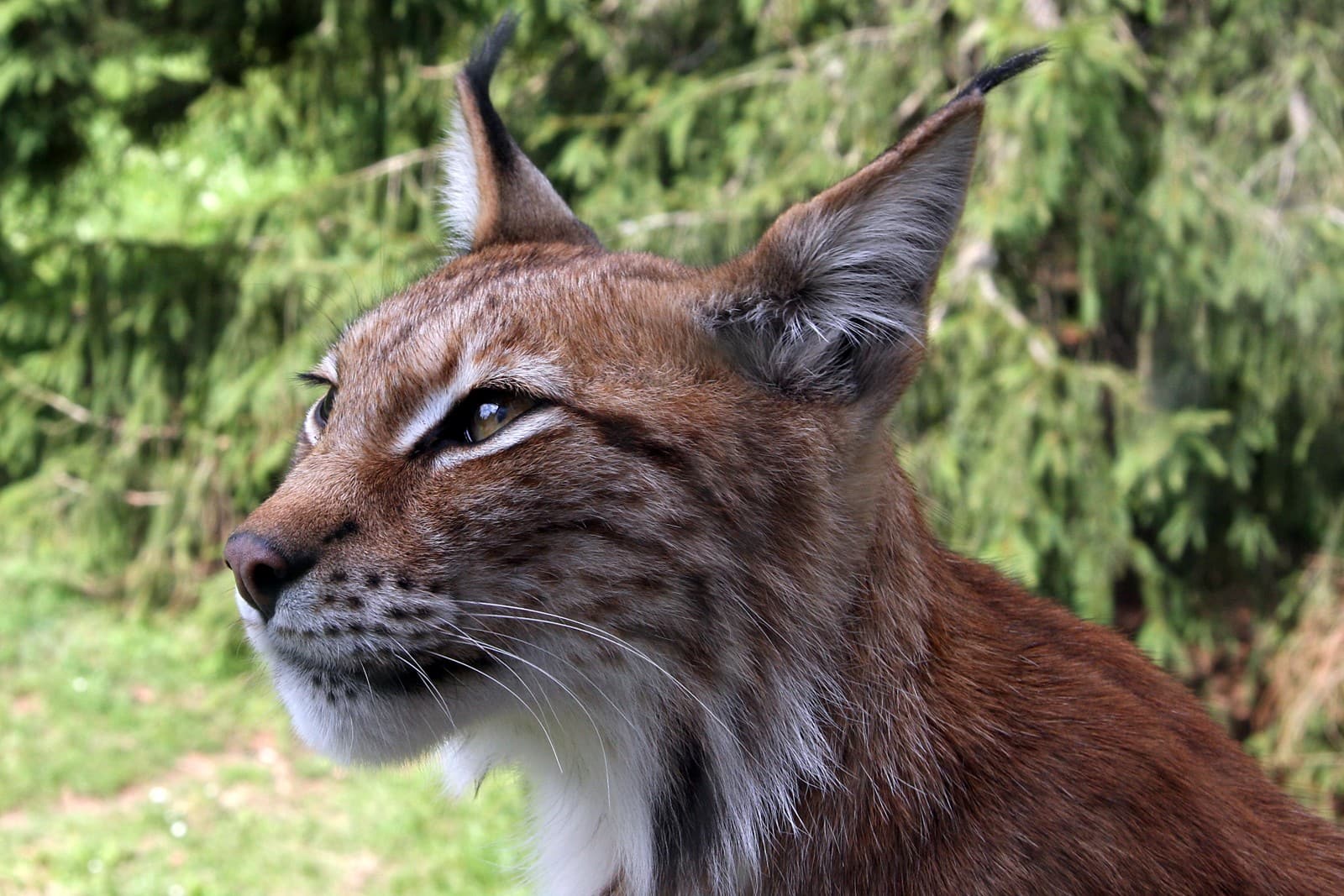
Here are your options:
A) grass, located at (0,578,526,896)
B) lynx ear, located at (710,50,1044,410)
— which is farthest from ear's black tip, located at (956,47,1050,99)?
grass, located at (0,578,526,896)

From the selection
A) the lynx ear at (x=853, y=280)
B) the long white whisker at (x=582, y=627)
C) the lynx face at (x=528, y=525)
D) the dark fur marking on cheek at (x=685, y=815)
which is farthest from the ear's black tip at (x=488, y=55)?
the dark fur marking on cheek at (x=685, y=815)

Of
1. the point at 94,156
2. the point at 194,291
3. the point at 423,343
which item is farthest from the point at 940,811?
the point at 94,156

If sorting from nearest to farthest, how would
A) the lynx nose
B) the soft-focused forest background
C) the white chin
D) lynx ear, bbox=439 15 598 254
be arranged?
the lynx nose, the white chin, lynx ear, bbox=439 15 598 254, the soft-focused forest background

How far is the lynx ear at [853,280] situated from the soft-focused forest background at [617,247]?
2.93 m

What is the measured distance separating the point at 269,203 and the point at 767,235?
577 cm

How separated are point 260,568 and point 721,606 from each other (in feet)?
2.76

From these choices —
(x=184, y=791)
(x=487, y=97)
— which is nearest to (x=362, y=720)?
(x=487, y=97)

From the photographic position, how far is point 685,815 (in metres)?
2.59

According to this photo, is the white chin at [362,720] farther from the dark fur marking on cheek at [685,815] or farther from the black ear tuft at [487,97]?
the black ear tuft at [487,97]

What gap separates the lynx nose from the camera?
2.29 metres

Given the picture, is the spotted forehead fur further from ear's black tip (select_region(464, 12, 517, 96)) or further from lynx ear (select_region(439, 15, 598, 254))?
ear's black tip (select_region(464, 12, 517, 96))

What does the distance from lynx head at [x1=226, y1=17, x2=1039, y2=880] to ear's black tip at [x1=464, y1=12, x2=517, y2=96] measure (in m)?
0.85

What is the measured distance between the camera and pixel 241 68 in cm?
809

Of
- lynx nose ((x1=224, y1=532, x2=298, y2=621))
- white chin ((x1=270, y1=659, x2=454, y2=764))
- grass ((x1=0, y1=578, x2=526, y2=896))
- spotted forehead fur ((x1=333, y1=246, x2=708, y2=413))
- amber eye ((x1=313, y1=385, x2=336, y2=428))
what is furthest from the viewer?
grass ((x1=0, y1=578, x2=526, y2=896))
